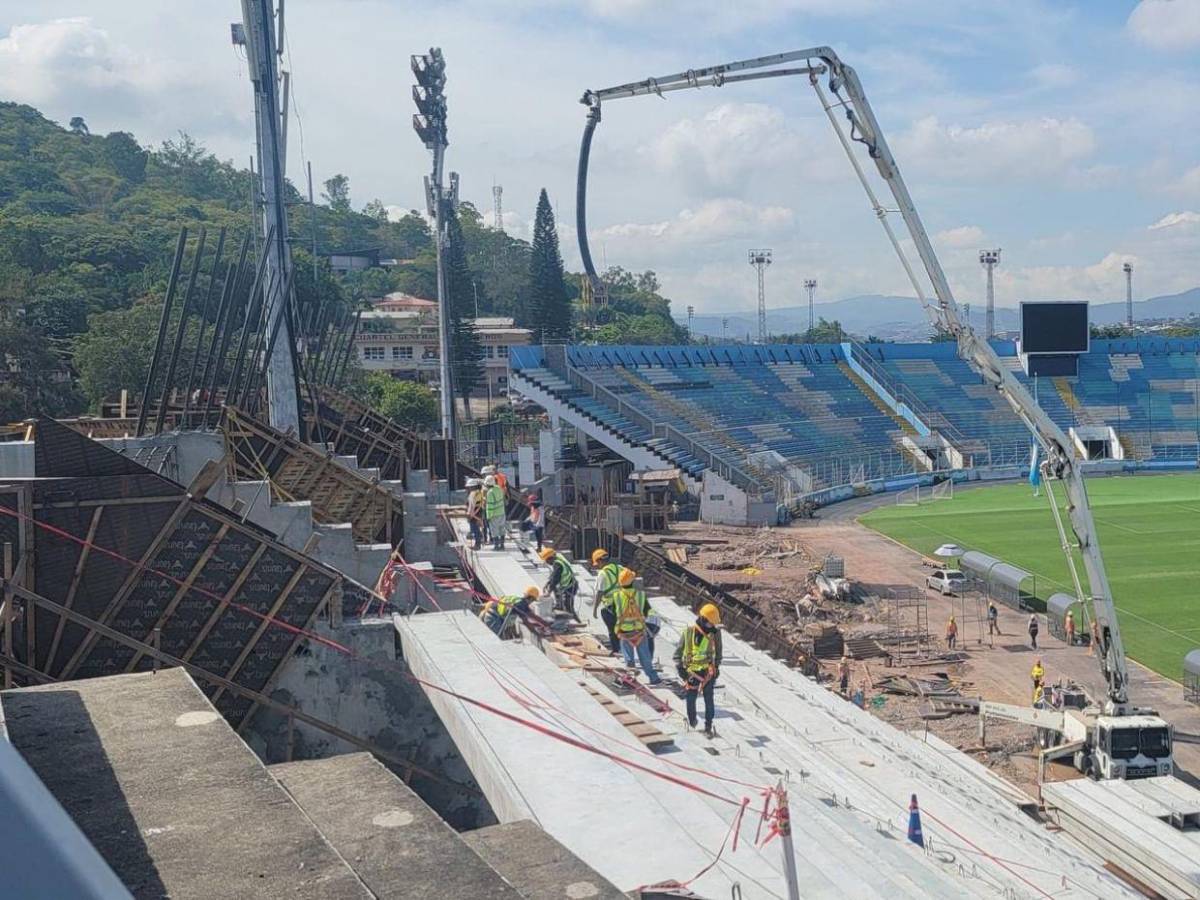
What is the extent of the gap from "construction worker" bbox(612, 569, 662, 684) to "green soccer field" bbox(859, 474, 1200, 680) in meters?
15.9

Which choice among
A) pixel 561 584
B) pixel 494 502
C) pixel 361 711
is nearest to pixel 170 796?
pixel 361 711

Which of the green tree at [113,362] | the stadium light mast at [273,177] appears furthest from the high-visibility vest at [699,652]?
the green tree at [113,362]

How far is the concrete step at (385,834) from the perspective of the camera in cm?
338

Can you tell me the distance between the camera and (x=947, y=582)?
34094 mm

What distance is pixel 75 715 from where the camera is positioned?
14.7 feet

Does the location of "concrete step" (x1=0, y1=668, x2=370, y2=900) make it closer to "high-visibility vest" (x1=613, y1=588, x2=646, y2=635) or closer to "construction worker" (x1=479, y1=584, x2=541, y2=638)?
"high-visibility vest" (x1=613, y1=588, x2=646, y2=635)

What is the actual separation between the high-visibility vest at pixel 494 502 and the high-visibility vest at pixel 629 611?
7.10 m

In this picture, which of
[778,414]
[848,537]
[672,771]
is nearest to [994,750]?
[672,771]

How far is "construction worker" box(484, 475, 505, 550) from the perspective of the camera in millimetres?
20128

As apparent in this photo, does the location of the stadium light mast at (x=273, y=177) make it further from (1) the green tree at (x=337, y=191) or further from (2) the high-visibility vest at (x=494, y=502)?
(1) the green tree at (x=337, y=191)

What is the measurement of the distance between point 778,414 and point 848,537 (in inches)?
759

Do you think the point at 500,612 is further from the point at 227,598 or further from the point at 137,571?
the point at 137,571

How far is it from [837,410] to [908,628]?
37.3m

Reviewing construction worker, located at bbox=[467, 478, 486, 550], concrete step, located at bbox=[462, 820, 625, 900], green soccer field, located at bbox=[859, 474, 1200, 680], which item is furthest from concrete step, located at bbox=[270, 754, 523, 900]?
green soccer field, located at bbox=[859, 474, 1200, 680]
